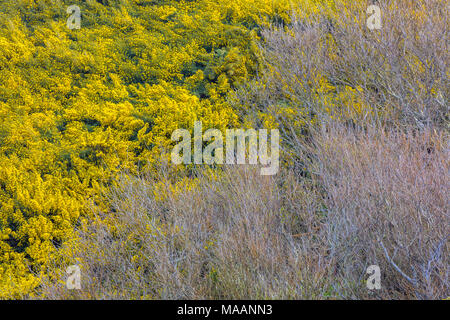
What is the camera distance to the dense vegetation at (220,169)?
185 inches

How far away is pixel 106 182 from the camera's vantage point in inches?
276

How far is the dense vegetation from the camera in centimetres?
470

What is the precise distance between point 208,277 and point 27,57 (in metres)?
8.18

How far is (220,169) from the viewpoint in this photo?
272 inches

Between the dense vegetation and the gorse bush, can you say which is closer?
the dense vegetation

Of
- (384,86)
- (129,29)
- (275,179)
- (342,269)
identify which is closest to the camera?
(342,269)

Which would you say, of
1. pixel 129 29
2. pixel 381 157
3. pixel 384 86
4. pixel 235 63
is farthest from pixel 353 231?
pixel 129 29

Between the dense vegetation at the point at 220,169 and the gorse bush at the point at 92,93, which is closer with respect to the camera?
the dense vegetation at the point at 220,169

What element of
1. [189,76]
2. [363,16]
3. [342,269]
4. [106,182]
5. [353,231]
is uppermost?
[363,16]

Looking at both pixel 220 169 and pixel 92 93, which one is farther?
pixel 92 93

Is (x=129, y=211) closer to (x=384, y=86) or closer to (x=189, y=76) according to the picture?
(x=189, y=76)

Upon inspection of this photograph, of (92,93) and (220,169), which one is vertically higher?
(92,93)
